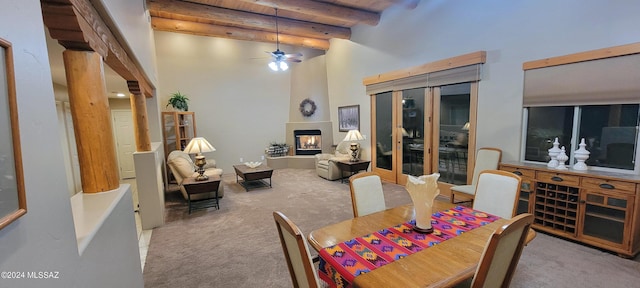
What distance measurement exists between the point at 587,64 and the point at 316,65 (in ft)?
19.1

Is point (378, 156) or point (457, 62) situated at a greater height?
point (457, 62)

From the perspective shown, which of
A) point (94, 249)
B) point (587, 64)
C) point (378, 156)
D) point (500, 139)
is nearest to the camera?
point (94, 249)

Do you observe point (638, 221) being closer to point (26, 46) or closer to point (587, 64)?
point (587, 64)

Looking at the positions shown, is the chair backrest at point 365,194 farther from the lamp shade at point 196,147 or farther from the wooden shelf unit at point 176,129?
the wooden shelf unit at point 176,129

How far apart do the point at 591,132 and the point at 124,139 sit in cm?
934

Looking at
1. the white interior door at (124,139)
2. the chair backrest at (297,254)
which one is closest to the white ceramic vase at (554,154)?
the chair backrest at (297,254)

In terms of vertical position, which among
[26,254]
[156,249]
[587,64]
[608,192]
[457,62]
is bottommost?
[156,249]

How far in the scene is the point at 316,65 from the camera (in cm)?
768

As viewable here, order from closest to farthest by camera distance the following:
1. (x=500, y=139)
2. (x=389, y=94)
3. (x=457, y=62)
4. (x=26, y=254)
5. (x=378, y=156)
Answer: (x=26, y=254)
(x=500, y=139)
(x=457, y=62)
(x=389, y=94)
(x=378, y=156)

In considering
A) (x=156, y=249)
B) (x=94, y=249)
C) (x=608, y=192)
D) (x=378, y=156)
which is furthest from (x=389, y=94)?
(x=94, y=249)

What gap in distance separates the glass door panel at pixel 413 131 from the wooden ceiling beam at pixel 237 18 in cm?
250

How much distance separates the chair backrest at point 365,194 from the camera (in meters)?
2.26

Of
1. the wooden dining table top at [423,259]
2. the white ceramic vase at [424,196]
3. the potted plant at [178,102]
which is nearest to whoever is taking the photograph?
the wooden dining table top at [423,259]

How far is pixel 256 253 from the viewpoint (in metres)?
2.87
